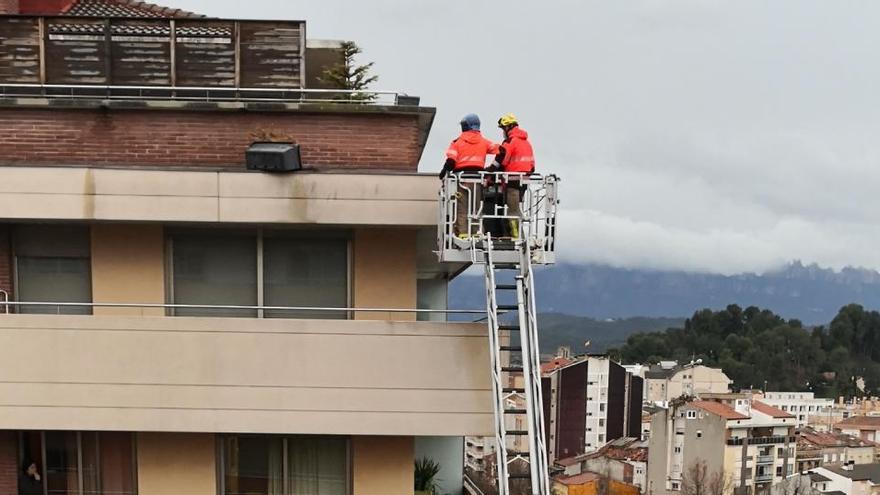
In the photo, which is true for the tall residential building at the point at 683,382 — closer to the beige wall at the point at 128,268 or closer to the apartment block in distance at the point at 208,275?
the apartment block in distance at the point at 208,275

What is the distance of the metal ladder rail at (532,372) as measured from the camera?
5473 millimetres

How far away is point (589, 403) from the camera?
94062 mm

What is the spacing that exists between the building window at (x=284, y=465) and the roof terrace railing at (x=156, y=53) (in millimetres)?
4700

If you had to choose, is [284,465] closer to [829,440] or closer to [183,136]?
[183,136]

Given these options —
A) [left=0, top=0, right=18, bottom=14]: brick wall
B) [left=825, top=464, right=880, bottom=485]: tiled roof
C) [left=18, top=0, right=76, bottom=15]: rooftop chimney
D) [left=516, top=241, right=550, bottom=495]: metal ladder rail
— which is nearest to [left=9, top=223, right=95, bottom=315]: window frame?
[left=0, top=0, right=18, bottom=14]: brick wall

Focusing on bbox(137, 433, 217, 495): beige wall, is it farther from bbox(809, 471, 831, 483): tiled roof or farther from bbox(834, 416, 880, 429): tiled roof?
bbox(834, 416, 880, 429): tiled roof

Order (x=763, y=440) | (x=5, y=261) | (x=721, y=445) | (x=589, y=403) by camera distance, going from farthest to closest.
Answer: (x=589, y=403)
(x=763, y=440)
(x=721, y=445)
(x=5, y=261)

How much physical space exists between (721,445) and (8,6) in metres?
70.5

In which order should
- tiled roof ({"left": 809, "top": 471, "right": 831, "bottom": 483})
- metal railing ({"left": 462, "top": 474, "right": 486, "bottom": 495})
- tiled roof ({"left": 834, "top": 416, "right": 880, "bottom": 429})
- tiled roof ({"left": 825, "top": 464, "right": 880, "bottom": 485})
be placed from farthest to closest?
1. tiled roof ({"left": 834, "top": 416, "right": 880, "bottom": 429})
2. tiled roof ({"left": 825, "top": 464, "right": 880, "bottom": 485})
3. tiled roof ({"left": 809, "top": 471, "right": 831, "bottom": 483})
4. metal railing ({"left": 462, "top": 474, "right": 486, "bottom": 495})

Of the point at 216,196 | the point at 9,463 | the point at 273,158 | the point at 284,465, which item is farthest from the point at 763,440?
the point at 9,463

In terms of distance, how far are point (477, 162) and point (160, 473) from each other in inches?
222

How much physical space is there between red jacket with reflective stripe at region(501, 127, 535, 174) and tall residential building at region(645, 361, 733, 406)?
356ft

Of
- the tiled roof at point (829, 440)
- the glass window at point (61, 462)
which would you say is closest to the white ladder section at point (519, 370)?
the glass window at point (61, 462)

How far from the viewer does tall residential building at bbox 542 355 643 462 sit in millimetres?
83688
